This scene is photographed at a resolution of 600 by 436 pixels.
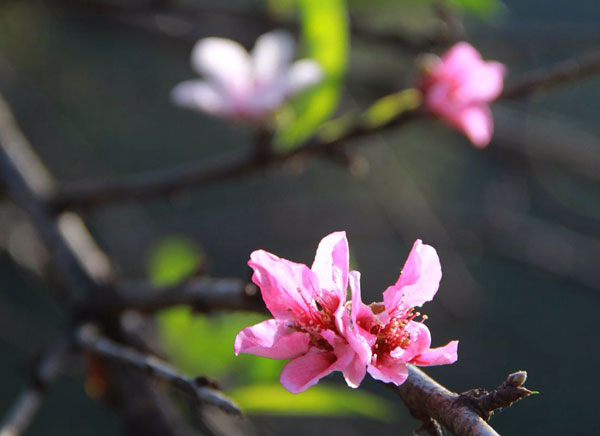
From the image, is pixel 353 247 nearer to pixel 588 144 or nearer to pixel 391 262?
pixel 391 262

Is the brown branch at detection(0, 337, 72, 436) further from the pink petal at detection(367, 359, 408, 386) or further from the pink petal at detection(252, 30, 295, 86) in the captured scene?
the pink petal at detection(252, 30, 295, 86)

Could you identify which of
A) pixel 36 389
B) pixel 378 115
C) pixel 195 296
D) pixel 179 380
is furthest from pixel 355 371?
pixel 378 115

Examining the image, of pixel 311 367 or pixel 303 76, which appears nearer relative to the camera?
pixel 311 367

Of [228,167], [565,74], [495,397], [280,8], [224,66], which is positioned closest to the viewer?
[495,397]

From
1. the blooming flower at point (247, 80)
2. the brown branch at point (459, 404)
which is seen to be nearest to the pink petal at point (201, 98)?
the blooming flower at point (247, 80)

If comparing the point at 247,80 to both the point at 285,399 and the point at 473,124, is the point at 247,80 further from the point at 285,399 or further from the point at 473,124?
the point at 285,399

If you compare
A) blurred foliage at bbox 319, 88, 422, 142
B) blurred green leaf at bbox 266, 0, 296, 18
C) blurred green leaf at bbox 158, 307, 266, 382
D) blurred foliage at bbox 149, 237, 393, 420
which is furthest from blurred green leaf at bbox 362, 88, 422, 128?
blurred green leaf at bbox 266, 0, 296, 18
